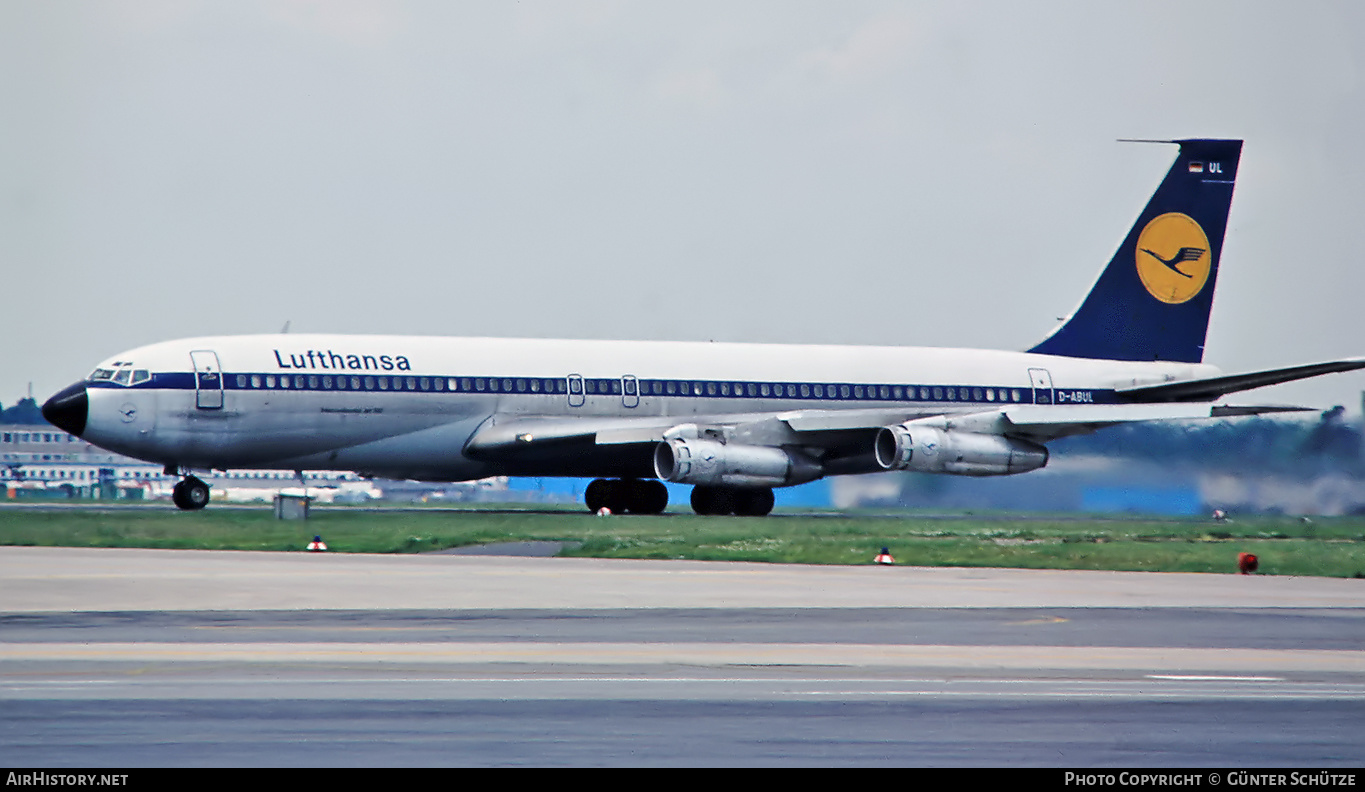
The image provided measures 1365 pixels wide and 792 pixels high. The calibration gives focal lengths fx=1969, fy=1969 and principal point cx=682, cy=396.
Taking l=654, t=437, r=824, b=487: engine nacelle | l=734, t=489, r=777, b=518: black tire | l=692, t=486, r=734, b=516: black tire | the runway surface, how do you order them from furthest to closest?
1. l=734, t=489, r=777, b=518: black tire
2. l=692, t=486, r=734, b=516: black tire
3. l=654, t=437, r=824, b=487: engine nacelle
4. the runway surface

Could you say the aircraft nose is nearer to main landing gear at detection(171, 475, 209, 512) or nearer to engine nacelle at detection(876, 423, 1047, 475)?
main landing gear at detection(171, 475, 209, 512)

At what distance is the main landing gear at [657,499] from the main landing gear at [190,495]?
9998 mm

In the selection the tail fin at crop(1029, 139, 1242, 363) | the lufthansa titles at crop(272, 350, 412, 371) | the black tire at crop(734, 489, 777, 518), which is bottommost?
the black tire at crop(734, 489, 777, 518)

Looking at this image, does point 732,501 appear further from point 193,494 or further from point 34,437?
point 34,437

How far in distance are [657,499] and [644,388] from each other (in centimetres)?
359

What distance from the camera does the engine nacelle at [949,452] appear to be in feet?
152

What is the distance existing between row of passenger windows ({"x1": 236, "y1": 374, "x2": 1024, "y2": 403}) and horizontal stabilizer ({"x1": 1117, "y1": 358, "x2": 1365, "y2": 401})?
373 cm

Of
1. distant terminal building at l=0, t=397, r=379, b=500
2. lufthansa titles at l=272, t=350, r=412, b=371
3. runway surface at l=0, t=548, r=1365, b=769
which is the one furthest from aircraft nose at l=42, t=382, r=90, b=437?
runway surface at l=0, t=548, r=1365, b=769

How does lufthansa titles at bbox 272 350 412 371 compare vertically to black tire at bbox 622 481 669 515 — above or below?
above

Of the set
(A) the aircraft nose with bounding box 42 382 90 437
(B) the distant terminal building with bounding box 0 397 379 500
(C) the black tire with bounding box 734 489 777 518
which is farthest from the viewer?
(B) the distant terminal building with bounding box 0 397 379 500

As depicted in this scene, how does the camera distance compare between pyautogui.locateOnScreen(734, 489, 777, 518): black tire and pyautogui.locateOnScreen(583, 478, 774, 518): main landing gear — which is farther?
pyautogui.locateOnScreen(734, 489, 777, 518): black tire

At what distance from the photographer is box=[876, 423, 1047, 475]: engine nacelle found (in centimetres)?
4628

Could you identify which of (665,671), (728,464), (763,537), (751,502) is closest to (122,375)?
(728,464)

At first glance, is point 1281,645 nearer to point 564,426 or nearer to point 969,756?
point 969,756
